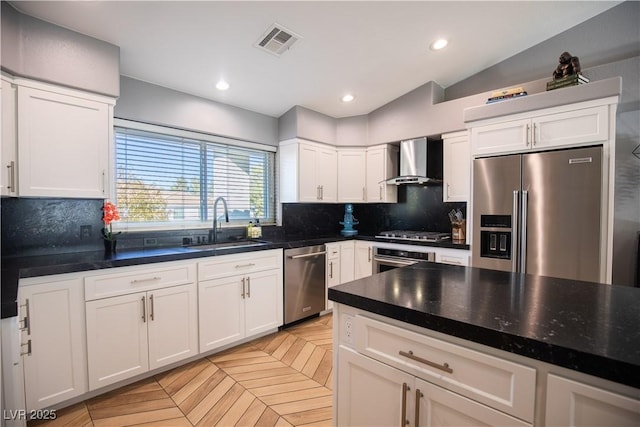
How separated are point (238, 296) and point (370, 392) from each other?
1.79 metres

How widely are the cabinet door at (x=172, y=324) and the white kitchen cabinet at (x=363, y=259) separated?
1.95 m

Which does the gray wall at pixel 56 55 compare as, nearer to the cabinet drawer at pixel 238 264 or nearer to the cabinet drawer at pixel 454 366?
the cabinet drawer at pixel 238 264

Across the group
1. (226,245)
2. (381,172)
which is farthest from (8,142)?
(381,172)

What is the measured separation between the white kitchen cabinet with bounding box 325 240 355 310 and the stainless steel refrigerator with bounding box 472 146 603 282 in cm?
142

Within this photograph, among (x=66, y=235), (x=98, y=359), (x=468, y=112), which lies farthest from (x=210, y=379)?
(x=468, y=112)

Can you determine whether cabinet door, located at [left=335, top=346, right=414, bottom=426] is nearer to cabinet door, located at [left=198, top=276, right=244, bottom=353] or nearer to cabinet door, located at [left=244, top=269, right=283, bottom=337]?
cabinet door, located at [left=198, top=276, right=244, bottom=353]

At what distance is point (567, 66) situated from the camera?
2.36 metres

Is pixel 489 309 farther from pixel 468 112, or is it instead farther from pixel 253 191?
pixel 253 191

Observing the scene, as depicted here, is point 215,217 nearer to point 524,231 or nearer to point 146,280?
point 146,280

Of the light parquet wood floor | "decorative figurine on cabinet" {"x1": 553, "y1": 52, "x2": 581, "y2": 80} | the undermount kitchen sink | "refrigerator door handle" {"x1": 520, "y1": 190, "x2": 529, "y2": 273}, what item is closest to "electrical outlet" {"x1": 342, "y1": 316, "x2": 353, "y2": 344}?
the light parquet wood floor

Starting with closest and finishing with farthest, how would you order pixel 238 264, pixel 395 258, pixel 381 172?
pixel 238 264, pixel 395 258, pixel 381 172

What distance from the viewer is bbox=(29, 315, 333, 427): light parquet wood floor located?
182cm

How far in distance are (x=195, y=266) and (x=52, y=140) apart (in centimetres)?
125

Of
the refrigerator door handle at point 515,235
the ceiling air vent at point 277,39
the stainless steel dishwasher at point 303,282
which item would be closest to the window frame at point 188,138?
the stainless steel dishwasher at point 303,282
